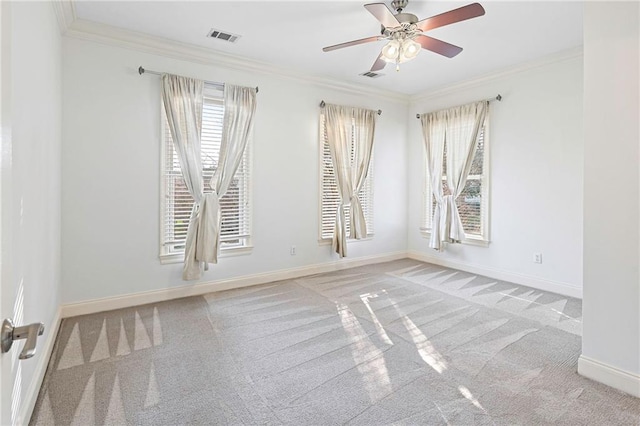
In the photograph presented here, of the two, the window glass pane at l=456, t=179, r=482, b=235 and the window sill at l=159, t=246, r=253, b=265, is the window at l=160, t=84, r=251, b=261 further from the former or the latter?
the window glass pane at l=456, t=179, r=482, b=235

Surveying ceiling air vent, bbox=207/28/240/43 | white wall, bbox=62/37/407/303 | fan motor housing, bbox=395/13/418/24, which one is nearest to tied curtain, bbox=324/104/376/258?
white wall, bbox=62/37/407/303

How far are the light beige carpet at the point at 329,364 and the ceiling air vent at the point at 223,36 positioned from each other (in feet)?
9.58

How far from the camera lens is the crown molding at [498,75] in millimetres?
4133

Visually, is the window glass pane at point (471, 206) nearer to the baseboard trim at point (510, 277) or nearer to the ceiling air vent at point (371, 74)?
the baseboard trim at point (510, 277)

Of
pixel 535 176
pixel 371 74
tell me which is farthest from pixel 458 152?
pixel 371 74

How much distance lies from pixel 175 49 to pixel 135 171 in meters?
1.45

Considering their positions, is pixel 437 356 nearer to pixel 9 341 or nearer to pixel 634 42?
pixel 634 42

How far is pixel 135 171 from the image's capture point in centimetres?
A: 381

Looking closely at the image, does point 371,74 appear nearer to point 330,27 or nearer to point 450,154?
point 330,27

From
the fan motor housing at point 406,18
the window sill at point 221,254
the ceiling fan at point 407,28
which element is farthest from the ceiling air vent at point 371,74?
the window sill at point 221,254

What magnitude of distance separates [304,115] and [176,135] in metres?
1.83

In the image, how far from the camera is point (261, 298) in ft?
13.4

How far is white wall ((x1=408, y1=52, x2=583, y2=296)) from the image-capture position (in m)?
4.16

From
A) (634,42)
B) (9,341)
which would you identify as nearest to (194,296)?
(9,341)
